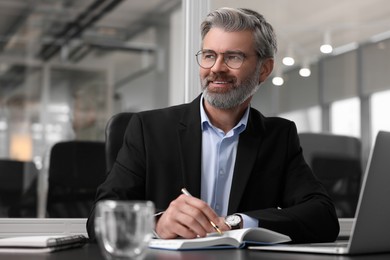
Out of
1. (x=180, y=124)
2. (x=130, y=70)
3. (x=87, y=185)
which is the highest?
(x=130, y=70)

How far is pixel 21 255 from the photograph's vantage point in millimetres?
1435

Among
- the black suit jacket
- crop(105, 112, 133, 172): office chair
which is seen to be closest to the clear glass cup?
the black suit jacket

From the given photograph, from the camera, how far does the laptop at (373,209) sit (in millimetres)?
1409

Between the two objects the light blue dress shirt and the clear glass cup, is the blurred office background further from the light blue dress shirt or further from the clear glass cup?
the clear glass cup

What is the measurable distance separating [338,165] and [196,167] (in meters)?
1.48

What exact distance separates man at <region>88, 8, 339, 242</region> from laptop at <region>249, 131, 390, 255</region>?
26.3 inches

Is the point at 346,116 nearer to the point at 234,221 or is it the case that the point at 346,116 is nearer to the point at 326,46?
the point at 326,46

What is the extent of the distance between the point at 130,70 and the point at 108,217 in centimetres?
574

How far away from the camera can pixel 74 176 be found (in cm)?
363

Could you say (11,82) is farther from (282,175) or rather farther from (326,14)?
(282,175)

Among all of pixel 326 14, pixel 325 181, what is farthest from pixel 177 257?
pixel 326 14

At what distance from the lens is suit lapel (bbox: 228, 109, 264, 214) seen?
7.36 feet

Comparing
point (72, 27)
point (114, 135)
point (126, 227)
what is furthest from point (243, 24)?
point (72, 27)

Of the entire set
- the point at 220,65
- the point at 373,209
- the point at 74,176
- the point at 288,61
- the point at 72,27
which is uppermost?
the point at 72,27
